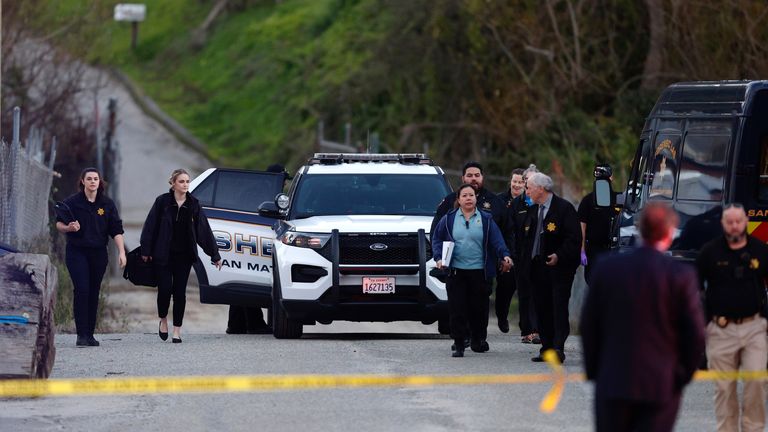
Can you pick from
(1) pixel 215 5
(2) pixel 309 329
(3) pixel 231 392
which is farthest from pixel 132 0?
(3) pixel 231 392

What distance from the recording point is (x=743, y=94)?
14.5m

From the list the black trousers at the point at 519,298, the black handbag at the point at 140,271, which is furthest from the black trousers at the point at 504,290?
the black handbag at the point at 140,271

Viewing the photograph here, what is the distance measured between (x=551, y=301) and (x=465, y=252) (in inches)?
34.8

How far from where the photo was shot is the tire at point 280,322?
17641 mm

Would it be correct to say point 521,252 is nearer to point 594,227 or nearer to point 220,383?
point 594,227

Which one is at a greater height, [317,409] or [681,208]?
[681,208]

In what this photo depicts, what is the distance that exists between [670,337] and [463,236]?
7469mm

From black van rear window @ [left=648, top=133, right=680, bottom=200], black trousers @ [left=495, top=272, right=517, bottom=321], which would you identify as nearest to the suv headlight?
black trousers @ [left=495, top=272, right=517, bottom=321]

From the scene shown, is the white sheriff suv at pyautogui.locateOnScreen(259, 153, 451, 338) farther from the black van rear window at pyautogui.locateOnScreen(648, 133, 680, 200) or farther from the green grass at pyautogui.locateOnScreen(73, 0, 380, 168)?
the green grass at pyautogui.locateOnScreen(73, 0, 380, 168)

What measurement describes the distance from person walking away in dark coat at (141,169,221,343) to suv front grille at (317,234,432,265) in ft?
4.23

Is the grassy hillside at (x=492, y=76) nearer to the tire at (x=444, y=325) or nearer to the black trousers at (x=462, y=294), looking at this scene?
the tire at (x=444, y=325)

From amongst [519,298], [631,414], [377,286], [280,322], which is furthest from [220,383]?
[519,298]

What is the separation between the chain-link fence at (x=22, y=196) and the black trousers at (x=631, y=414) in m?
11.9

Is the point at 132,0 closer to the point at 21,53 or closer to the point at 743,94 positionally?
the point at 21,53
